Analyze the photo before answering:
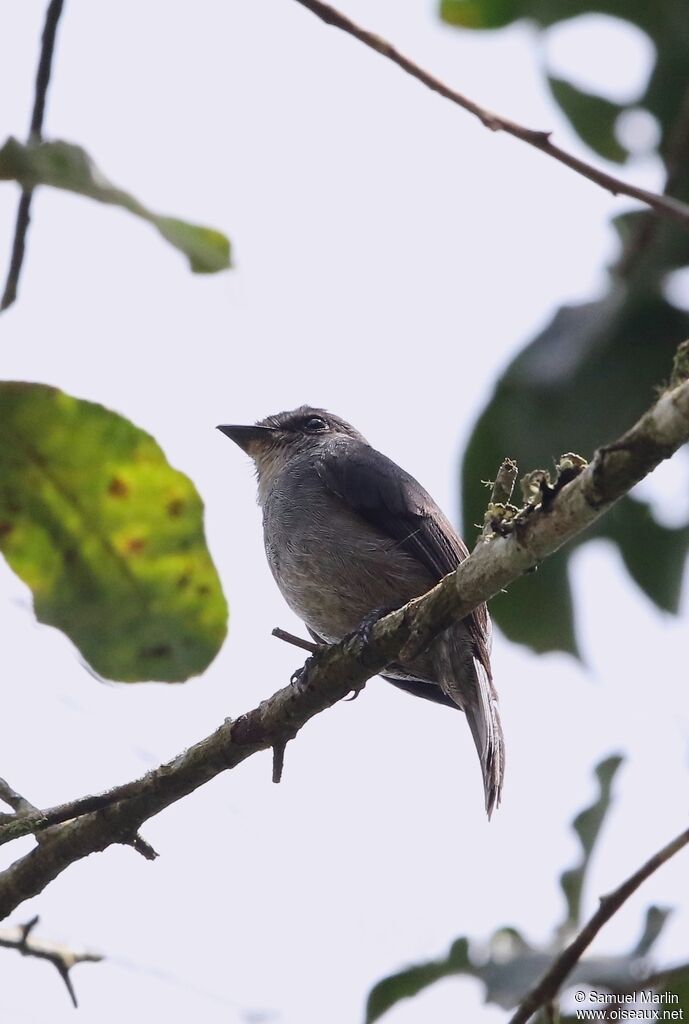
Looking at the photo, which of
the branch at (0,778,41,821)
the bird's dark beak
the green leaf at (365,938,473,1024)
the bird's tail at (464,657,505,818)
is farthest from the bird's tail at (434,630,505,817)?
the bird's dark beak

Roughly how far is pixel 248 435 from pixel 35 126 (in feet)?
13.7

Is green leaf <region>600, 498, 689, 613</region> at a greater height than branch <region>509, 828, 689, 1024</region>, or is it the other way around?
green leaf <region>600, 498, 689, 613</region>

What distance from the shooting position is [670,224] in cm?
341

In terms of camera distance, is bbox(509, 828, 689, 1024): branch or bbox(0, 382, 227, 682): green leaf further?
bbox(0, 382, 227, 682): green leaf

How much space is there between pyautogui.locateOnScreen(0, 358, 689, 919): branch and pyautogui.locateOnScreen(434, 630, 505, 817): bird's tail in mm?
1221

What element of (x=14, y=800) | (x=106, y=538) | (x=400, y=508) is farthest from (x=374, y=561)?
(x=14, y=800)

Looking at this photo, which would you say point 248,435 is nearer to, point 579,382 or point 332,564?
point 332,564

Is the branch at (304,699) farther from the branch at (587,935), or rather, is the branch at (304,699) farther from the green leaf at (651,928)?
the green leaf at (651,928)

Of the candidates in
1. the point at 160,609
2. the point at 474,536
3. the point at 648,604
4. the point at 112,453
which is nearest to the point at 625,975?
the point at 648,604

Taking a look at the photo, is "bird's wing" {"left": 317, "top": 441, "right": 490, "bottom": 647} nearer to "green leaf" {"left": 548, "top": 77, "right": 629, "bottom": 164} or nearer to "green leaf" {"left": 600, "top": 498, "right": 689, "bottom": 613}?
"green leaf" {"left": 600, "top": 498, "right": 689, "bottom": 613}

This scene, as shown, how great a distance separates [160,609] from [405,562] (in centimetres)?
185

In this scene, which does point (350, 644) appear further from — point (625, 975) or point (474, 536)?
point (625, 975)

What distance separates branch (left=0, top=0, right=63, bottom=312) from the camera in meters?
2.44

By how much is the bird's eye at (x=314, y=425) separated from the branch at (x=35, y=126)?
424 cm
